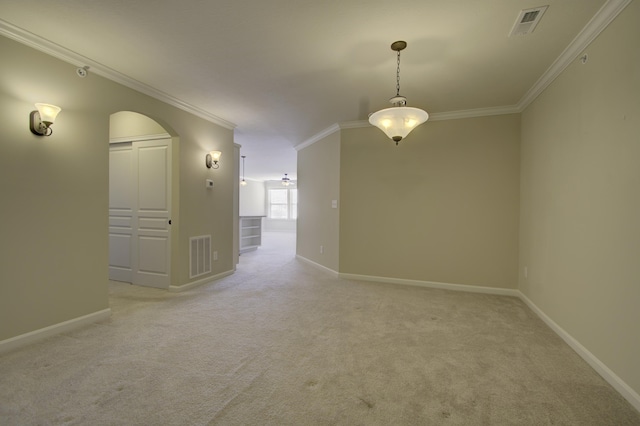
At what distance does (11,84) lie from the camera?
246 cm

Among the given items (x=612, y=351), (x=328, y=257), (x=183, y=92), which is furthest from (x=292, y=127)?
(x=612, y=351)

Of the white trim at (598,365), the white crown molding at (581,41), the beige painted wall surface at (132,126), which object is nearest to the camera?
the white trim at (598,365)

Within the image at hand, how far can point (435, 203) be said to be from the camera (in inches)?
179

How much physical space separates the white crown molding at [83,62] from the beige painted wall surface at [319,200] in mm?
2242

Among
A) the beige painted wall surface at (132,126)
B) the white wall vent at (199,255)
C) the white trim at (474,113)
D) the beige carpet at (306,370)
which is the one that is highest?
the white trim at (474,113)

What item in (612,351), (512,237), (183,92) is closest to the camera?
(612,351)

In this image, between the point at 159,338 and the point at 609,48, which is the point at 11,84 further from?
the point at 609,48

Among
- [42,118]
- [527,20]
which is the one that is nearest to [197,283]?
[42,118]

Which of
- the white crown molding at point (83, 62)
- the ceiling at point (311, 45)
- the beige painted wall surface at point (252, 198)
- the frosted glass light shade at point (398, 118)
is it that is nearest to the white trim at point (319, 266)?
the ceiling at point (311, 45)

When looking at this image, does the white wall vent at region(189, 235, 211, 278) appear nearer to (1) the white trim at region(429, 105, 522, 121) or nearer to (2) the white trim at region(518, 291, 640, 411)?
(1) the white trim at region(429, 105, 522, 121)

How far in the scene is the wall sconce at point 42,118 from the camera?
254cm

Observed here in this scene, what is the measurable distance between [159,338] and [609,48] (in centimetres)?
433

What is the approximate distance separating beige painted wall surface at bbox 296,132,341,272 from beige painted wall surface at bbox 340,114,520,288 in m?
0.20

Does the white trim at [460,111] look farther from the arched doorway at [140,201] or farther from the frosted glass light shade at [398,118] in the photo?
the frosted glass light shade at [398,118]
